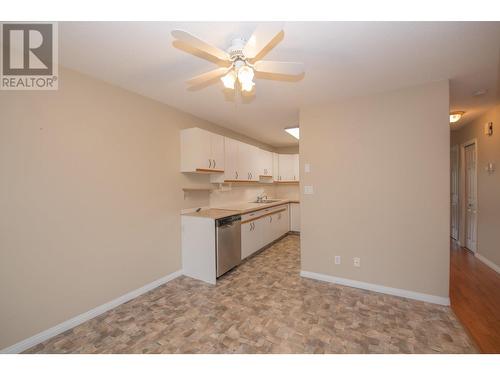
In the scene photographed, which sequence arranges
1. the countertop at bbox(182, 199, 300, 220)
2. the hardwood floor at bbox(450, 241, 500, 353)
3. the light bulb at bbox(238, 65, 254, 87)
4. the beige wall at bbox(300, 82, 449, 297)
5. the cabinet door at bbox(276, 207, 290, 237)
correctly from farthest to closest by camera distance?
the cabinet door at bbox(276, 207, 290, 237) < the countertop at bbox(182, 199, 300, 220) < the beige wall at bbox(300, 82, 449, 297) < the hardwood floor at bbox(450, 241, 500, 353) < the light bulb at bbox(238, 65, 254, 87)

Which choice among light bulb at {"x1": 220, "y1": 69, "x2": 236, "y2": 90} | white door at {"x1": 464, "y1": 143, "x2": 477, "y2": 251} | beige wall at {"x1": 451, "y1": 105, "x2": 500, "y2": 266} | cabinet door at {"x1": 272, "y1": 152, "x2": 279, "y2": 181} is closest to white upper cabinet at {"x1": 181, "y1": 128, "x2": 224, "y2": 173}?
light bulb at {"x1": 220, "y1": 69, "x2": 236, "y2": 90}

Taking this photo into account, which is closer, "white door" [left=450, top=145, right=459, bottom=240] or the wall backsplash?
the wall backsplash

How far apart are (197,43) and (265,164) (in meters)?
3.96

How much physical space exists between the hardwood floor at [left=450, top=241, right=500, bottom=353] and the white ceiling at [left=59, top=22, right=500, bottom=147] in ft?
8.24

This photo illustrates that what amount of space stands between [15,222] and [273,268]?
306cm

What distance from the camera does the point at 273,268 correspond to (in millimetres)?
3393

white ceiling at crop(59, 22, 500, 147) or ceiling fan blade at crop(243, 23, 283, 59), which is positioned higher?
white ceiling at crop(59, 22, 500, 147)

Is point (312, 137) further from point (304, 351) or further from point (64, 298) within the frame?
point (64, 298)

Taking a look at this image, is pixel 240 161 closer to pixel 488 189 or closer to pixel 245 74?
pixel 245 74

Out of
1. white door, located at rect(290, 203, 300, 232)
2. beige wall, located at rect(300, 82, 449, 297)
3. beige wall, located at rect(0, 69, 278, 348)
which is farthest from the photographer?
white door, located at rect(290, 203, 300, 232)

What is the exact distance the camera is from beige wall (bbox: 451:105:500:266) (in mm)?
3115

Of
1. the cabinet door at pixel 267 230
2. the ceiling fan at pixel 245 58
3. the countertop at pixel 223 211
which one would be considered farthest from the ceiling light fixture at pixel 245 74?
the cabinet door at pixel 267 230

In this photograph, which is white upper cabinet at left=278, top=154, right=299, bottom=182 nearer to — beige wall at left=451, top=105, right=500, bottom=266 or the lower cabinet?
the lower cabinet
